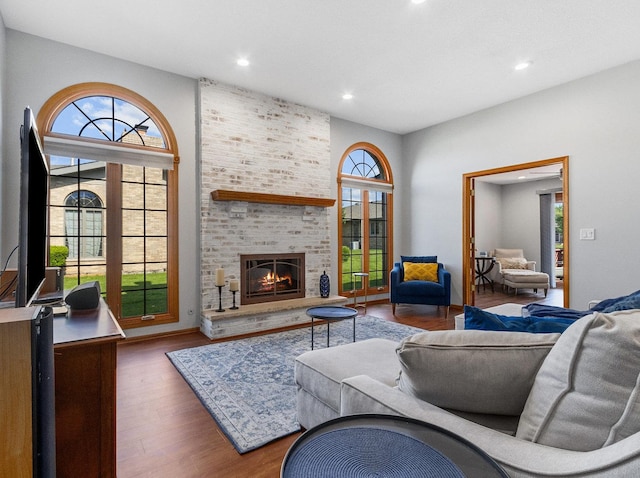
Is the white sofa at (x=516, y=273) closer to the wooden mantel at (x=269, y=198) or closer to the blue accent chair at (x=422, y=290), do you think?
the blue accent chair at (x=422, y=290)

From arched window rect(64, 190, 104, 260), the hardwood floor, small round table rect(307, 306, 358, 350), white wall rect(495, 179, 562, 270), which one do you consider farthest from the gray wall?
white wall rect(495, 179, 562, 270)

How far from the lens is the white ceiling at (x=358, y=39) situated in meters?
2.74

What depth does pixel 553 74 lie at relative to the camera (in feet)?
12.5

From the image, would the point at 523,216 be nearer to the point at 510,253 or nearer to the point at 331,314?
the point at 510,253

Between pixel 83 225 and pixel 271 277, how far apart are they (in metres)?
2.16

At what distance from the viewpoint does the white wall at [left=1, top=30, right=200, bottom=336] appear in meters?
3.05

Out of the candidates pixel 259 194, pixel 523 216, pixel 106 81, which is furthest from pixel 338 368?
pixel 523 216

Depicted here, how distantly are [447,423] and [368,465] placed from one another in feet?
1.13

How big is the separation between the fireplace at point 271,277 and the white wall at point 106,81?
0.59m

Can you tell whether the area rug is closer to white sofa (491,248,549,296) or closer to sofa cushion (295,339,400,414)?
sofa cushion (295,339,400,414)

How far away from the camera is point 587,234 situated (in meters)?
3.86

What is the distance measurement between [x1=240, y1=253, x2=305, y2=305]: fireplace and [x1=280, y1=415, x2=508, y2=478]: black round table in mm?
3503

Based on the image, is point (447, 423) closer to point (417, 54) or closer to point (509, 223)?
point (417, 54)

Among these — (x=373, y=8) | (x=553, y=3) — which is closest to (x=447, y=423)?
(x=373, y=8)
